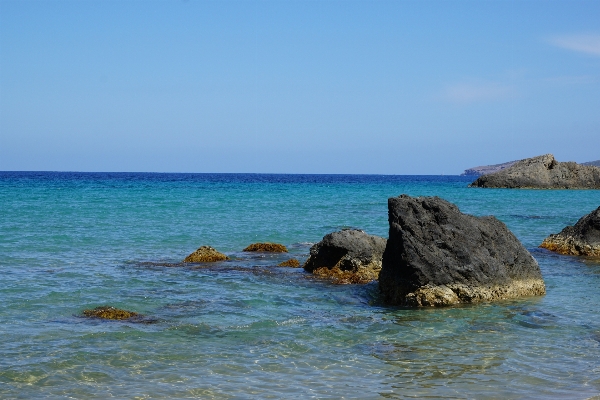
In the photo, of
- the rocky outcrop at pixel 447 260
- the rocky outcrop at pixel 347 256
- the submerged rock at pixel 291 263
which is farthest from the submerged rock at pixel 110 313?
the submerged rock at pixel 291 263

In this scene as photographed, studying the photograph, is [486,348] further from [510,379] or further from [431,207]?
[431,207]

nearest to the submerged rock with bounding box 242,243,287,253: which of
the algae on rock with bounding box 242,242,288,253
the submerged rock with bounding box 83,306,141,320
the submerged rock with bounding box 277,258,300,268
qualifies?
the algae on rock with bounding box 242,242,288,253

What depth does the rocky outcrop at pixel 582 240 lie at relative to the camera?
63.2 ft

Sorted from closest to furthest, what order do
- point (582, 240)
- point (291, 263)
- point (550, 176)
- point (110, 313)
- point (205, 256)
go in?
1. point (110, 313)
2. point (291, 263)
3. point (205, 256)
4. point (582, 240)
5. point (550, 176)

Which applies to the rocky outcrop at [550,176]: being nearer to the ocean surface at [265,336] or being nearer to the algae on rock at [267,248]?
the ocean surface at [265,336]

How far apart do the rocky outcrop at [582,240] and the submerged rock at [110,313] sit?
13.7m

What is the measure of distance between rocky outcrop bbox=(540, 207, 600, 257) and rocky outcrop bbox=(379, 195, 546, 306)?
679 centimetres

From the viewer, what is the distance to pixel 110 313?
1103 centimetres

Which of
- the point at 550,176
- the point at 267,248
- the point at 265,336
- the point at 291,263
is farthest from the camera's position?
the point at 550,176

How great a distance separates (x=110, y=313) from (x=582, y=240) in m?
14.3

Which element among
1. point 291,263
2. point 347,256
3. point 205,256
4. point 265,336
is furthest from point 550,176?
point 265,336

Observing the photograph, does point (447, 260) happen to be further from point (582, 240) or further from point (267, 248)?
point (582, 240)

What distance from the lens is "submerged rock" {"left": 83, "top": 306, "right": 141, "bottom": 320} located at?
35.9ft

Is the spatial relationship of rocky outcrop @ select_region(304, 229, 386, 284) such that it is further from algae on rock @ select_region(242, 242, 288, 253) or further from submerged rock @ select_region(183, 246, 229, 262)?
algae on rock @ select_region(242, 242, 288, 253)
